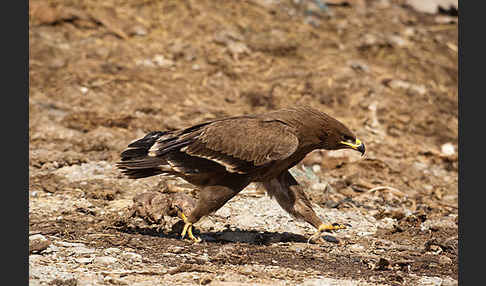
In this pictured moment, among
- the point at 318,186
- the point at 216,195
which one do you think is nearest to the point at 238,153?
the point at 216,195

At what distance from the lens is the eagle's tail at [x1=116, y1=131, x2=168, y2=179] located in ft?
24.0

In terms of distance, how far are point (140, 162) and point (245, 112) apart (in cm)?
538

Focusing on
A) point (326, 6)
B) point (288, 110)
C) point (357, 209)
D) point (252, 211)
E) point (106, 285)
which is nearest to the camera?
point (106, 285)

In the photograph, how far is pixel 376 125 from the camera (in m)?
12.8

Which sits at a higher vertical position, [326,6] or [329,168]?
[326,6]

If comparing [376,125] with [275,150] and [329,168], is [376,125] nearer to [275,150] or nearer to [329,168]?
[329,168]

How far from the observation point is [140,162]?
7.37 meters

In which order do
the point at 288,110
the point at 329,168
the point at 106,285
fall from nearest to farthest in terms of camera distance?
the point at 106,285, the point at 288,110, the point at 329,168

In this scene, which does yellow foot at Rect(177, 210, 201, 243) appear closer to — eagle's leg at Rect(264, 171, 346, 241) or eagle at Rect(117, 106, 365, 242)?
eagle at Rect(117, 106, 365, 242)

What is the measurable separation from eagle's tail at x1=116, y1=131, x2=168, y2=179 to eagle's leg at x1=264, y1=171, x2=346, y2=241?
1.27 metres

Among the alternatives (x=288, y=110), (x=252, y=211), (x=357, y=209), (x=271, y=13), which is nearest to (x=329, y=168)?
(x=357, y=209)

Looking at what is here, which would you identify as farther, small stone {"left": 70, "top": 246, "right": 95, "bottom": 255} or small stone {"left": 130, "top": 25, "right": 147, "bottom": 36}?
small stone {"left": 130, "top": 25, "right": 147, "bottom": 36}

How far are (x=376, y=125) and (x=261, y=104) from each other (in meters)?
2.22

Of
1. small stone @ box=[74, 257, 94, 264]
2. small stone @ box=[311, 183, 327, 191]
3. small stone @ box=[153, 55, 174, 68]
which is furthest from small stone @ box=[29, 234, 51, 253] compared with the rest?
small stone @ box=[153, 55, 174, 68]
